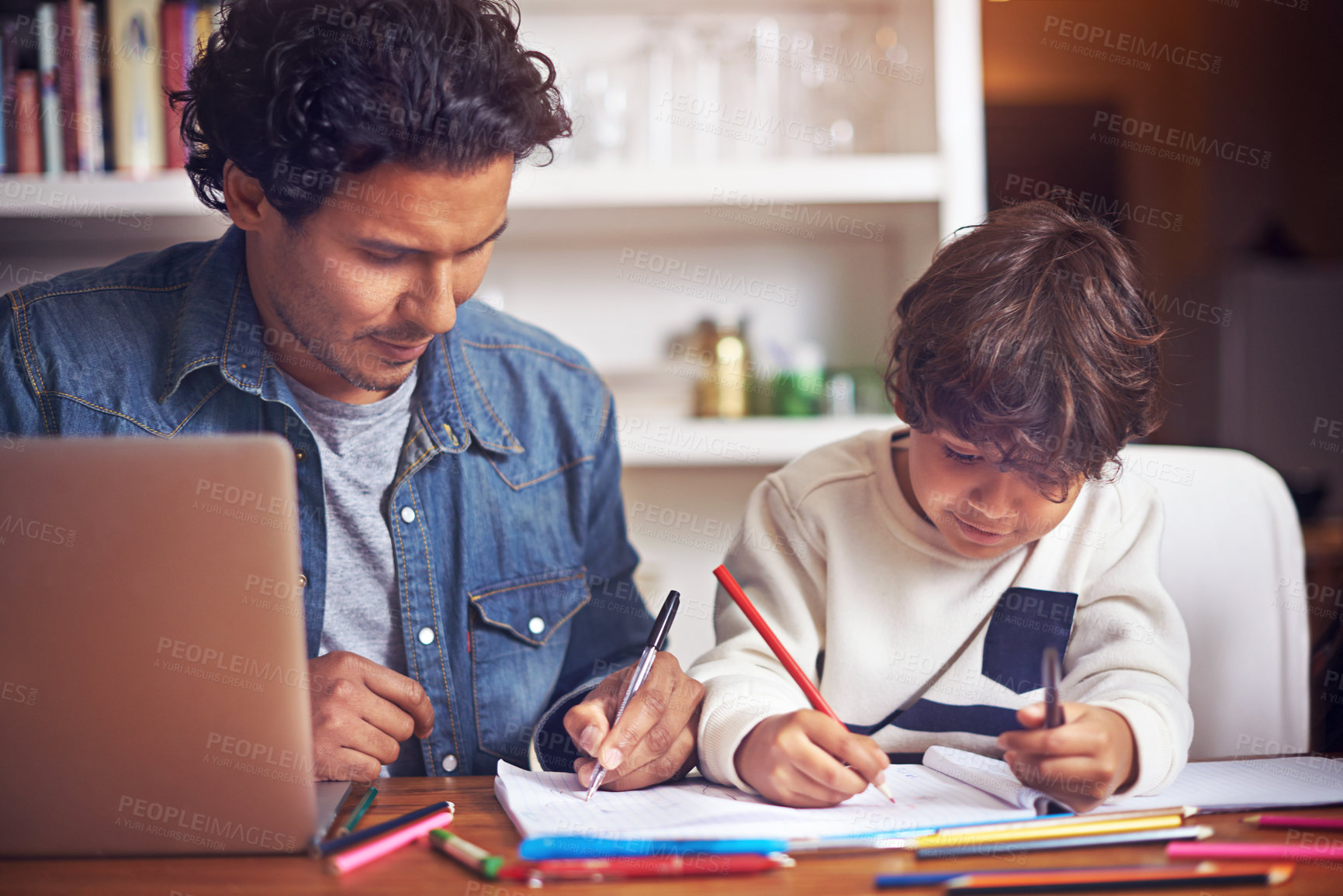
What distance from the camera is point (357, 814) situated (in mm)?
647

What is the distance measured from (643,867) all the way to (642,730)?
18cm

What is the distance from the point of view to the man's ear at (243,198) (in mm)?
967

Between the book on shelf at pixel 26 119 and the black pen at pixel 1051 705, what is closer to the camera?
the black pen at pixel 1051 705

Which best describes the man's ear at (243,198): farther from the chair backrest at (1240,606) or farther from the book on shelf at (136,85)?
the chair backrest at (1240,606)

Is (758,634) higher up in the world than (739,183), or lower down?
lower down

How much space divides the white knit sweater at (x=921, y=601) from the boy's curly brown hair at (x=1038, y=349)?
97mm

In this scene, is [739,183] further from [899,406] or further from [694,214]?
[899,406]

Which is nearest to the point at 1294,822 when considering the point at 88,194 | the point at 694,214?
the point at 694,214

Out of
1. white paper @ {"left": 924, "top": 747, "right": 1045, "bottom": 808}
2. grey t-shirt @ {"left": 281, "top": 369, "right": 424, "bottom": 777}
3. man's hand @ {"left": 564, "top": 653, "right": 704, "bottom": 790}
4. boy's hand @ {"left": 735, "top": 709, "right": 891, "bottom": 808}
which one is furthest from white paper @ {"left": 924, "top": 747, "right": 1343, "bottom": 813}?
grey t-shirt @ {"left": 281, "top": 369, "right": 424, "bottom": 777}

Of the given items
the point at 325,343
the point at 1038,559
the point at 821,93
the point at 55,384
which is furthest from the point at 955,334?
the point at 821,93

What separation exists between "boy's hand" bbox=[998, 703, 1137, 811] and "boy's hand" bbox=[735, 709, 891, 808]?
0.31 ft

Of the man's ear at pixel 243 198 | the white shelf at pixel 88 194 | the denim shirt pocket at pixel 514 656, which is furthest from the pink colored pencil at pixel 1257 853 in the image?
the white shelf at pixel 88 194

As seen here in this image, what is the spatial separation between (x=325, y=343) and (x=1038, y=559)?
744 mm

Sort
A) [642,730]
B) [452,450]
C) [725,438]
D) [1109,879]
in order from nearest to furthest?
[1109,879], [642,730], [452,450], [725,438]
